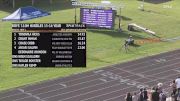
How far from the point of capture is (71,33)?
65.3ft

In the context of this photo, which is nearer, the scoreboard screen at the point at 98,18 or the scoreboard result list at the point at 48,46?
the scoreboard result list at the point at 48,46

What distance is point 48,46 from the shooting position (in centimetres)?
2017

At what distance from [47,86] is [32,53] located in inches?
445

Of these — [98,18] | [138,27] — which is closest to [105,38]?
[98,18]

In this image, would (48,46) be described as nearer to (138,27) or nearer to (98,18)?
(98,18)

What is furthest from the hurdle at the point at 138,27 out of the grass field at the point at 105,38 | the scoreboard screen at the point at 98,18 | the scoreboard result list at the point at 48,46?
the scoreboard result list at the point at 48,46

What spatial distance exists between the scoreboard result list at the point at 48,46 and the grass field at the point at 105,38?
11.3 m

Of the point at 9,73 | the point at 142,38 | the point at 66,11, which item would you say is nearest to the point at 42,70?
the point at 9,73

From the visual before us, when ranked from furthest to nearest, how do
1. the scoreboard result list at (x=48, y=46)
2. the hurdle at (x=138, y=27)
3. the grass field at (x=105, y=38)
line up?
the hurdle at (x=138, y=27), the grass field at (x=105, y=38), the scoreboard result list at (x=48, y=46)

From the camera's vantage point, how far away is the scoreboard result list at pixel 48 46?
1970 cm

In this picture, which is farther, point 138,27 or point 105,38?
point 138,27

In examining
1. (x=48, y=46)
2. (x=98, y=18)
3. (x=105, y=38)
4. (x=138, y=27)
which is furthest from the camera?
(x=138, y=27)

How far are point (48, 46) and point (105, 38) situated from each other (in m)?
22.5

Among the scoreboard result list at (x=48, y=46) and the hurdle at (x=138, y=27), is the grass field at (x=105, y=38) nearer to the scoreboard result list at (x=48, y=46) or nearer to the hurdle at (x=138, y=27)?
the hurdle at (x=138, y=27)
